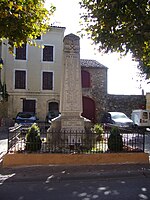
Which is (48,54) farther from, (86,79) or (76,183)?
(76,183)

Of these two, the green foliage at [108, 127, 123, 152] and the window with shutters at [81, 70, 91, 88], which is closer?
the green foliage at [108, 127, 123, 152]

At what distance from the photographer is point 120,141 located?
8727mm

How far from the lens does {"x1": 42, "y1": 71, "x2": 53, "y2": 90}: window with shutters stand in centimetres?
2683

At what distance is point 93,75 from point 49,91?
15.4ft

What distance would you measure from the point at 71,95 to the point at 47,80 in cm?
1690

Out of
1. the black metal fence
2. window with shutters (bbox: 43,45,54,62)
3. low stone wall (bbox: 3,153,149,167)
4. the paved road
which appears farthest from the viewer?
window with shutters (bbox: 43,45,54,62)

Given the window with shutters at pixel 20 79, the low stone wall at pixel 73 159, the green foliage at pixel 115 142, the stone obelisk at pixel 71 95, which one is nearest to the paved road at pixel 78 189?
the low stone wall at pixel 73 159

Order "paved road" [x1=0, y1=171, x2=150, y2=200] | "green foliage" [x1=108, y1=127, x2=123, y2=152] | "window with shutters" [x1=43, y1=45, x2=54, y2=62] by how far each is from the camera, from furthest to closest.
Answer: "window with shutters" [x1=43, y1=45, x2=54, y2=62] → "green foliage" [x1=108, y1=127, x2=123, y2=152] → "paved road" [x1=0, y1=171, x2=150, y2=200]

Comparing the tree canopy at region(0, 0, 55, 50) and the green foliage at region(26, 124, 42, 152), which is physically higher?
the tree canopy at region(0, 0, 55, 50)

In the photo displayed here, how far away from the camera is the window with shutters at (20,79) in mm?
26203

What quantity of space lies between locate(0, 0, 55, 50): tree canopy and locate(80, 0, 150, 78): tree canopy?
1700mm

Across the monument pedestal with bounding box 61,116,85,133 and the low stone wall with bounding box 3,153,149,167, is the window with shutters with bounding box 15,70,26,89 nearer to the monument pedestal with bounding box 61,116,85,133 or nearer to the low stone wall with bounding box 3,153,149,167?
the monument pedestal with bounding box 61,116,85,133

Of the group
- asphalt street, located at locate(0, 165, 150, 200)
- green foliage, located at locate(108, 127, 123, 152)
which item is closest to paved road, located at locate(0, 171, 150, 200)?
asphalt street, located at locate(0, 165, 150, 200)

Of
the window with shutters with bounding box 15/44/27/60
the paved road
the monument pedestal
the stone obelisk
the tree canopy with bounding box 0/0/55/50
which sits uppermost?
the window with shutters with bounding box 15/44/27/60
